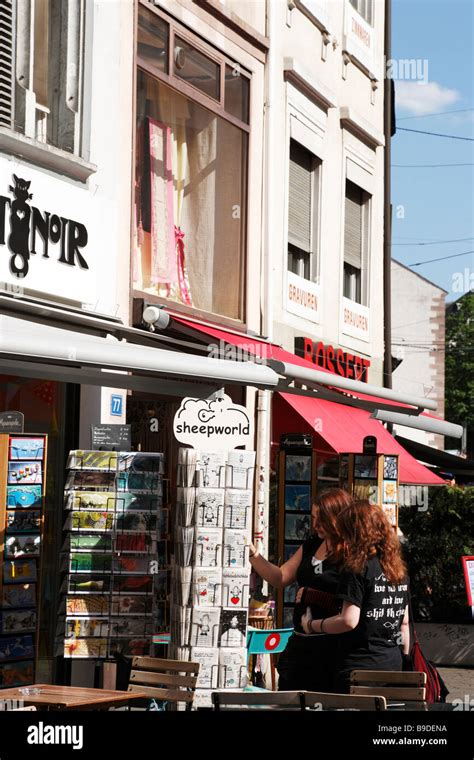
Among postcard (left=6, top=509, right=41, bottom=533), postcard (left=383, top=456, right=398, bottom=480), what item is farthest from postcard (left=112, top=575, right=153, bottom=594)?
postcard (left=383, top=456, right=398, bottom=480)

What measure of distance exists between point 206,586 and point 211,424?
1.24 m

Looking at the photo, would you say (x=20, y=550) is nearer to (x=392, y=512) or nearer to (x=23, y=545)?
(x=23, y=545)

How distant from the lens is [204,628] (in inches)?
376

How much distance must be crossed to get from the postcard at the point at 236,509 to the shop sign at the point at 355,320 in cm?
846

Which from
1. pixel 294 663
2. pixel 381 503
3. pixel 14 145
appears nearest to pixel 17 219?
pixel 14 145

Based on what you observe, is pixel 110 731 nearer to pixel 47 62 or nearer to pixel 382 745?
pixel 382 745

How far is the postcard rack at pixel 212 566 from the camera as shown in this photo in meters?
9.53

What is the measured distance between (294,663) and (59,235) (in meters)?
4.38

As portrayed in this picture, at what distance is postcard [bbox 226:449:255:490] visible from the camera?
31.6 feet

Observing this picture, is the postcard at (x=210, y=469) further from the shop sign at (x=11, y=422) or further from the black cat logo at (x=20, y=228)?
the black cat logo at (x=20, y=228)

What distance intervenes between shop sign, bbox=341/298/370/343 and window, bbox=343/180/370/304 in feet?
0.88

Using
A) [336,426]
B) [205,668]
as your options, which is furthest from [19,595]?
[336,426]

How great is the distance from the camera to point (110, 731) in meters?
5.31

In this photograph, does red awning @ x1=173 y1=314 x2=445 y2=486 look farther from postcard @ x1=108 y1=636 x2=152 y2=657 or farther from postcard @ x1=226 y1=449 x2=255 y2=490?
postcard @ x1=108 y1=636 x2=152 y2=657
